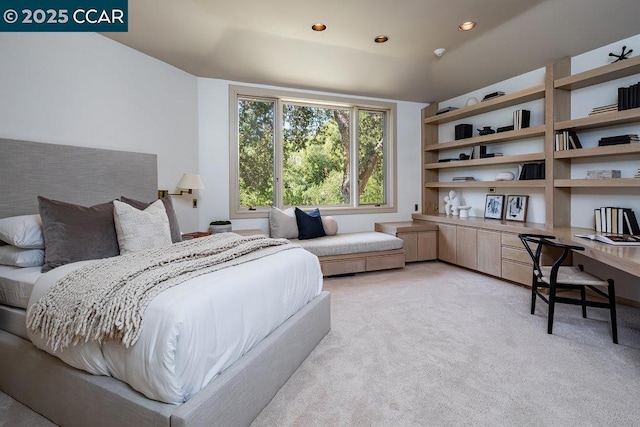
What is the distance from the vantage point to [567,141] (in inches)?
135

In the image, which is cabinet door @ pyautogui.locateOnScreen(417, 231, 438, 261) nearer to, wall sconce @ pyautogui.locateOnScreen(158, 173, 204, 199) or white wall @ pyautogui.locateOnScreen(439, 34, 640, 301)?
white wall @ pyautogui.locateOnScreen(439, 34, 640, 301)

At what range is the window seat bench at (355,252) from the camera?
409 cm

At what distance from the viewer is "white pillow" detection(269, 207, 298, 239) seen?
4324 millimetres

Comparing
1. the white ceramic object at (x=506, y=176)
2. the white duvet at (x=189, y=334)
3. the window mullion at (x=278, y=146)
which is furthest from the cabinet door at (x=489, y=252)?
the white duvet at (x=189, y=334)

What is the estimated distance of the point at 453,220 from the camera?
4.62 meters

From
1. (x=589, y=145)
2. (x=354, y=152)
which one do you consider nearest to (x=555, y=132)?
(x=589, y=145)

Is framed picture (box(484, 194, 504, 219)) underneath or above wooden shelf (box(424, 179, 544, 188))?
underneath

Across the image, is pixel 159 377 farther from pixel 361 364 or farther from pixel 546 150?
pixel 546 150

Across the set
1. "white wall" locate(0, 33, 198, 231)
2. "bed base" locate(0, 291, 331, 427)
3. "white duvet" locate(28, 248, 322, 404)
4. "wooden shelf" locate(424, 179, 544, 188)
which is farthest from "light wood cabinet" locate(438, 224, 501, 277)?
"white wall" locate(0, 33, 198, 231)

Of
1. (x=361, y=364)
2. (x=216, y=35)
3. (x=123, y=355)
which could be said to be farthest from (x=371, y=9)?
(x=123, y=355)

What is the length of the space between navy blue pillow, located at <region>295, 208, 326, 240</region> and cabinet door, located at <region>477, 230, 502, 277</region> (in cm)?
211

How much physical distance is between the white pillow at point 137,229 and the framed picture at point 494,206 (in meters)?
4.14

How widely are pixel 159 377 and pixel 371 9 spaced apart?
336 cm

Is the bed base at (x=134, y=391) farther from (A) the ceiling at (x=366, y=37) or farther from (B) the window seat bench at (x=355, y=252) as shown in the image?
(A) the ceiling at (x=366, y=37)
